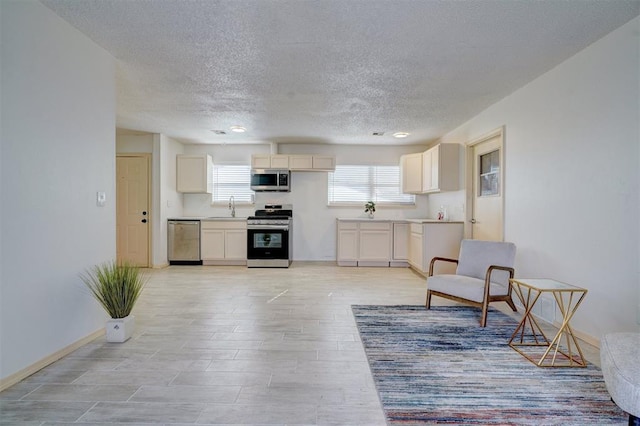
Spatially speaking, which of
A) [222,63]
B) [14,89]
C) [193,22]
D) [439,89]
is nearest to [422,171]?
[439,89]

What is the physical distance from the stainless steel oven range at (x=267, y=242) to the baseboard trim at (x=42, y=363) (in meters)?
3.31

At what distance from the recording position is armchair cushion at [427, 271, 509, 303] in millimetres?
3232

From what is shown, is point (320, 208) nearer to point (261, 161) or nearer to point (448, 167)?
point (261, 161)

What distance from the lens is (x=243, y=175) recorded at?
677 cm

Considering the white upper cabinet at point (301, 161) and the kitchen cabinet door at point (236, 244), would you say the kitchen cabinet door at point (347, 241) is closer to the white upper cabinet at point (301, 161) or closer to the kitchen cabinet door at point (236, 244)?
the white upper cabinet at point (301, 161)

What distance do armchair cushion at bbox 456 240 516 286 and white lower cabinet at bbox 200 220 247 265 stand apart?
12.8 ft

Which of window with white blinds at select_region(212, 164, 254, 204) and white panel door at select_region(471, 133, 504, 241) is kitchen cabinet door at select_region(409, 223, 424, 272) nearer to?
white panel door at select_region(471, 133, 504, 241)

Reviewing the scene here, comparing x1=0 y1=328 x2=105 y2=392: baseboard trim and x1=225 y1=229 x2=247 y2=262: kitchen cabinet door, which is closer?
x1=0 y1=328 x2=105 y2=392: baseboard trim

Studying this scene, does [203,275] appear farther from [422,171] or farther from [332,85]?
[422,171]

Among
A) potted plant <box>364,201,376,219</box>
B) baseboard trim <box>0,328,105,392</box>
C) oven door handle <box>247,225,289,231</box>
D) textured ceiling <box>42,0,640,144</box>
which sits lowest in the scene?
baseboard trim <box>0,328,105,392</box>

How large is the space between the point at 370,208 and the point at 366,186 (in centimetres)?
50

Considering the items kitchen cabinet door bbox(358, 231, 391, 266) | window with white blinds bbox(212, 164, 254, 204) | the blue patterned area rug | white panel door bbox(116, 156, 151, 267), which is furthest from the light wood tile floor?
window with white blinds bbox(212, 164, 254, 204)

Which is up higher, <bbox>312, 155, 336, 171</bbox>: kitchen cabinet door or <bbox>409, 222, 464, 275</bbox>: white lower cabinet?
<bbox>312, 155, 336, 171</bbox>: kitchen cabinet door

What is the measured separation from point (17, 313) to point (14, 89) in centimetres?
137
